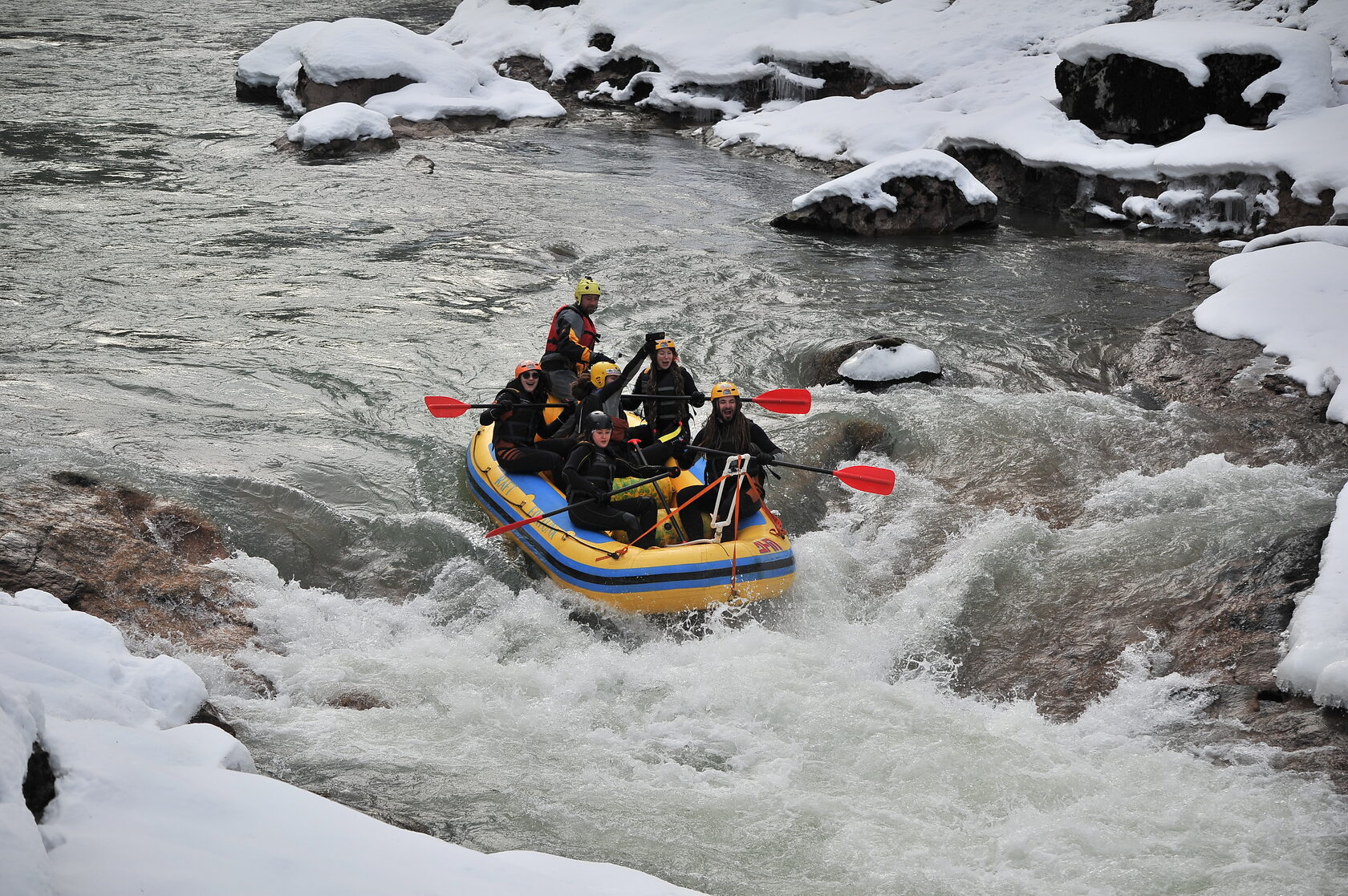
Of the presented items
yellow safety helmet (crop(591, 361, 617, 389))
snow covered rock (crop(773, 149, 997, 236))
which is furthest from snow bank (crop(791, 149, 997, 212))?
yellow safety helmet (crop(591, 361, 617, 389))

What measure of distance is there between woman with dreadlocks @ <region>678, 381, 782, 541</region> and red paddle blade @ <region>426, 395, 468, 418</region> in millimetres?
1879

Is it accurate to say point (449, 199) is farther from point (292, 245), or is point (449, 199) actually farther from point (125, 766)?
point (125, 766)

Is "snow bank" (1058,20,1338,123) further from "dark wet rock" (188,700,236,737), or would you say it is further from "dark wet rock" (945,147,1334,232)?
"dark wet rock" (188,700,236,737)

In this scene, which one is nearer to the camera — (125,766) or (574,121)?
(125,766)

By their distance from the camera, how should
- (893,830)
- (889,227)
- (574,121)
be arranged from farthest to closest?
(574,121) < (889,227) < (893,830)

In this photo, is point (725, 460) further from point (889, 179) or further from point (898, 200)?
point (889, 179)

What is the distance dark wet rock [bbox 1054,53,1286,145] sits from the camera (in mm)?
15648

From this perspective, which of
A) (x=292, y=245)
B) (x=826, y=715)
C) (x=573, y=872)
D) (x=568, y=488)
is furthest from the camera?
(x=292, y=245)

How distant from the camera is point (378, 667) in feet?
20.1

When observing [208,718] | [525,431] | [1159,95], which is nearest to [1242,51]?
[1159,95]

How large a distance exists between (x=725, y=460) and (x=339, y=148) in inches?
523

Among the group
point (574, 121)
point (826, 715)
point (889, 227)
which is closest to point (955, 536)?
point (826, 715)

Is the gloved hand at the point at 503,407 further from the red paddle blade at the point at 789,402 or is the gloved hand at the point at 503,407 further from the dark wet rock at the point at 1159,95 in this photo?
the dark wet rock at the point at 1159,95

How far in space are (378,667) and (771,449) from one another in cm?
297
